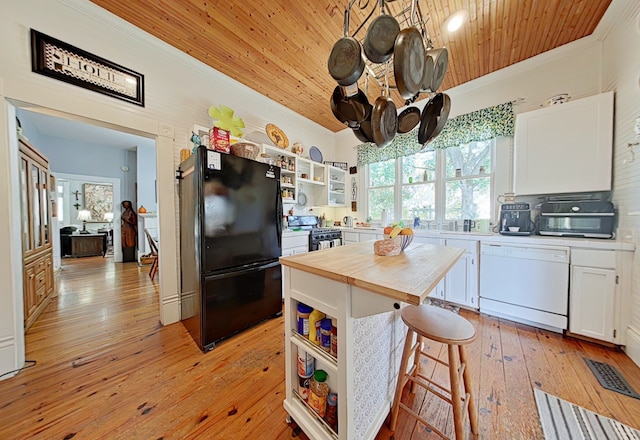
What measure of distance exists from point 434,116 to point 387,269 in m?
1.04

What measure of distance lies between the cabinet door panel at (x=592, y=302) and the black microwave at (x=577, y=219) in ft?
1.22

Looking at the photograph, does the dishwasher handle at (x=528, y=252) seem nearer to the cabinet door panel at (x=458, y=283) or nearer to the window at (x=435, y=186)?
the cabinet door panel at (x=458, y=283)

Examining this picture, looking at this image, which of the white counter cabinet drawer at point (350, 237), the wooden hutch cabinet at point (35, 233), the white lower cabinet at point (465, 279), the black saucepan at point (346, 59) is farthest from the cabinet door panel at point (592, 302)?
the wooden hutch cabinet at point (35, 233)

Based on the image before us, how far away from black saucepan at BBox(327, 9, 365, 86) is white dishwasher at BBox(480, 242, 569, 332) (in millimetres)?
2359

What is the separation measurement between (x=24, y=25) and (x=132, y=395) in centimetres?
275

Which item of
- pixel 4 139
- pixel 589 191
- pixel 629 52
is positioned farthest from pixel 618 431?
pixel 4 139

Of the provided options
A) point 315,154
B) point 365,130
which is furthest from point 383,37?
point 315,154

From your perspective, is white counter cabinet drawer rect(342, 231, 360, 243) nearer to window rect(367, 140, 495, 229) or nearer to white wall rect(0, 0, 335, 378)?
window rect(367, 140, 495, 229)

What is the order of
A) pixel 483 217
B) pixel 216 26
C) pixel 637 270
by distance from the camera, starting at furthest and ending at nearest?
pixel 483 217, pixel 216 26, pixel 637 270

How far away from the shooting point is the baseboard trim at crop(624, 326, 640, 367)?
162cm

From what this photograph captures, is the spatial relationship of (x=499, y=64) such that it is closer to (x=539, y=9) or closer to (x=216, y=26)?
(x=539, y=9)

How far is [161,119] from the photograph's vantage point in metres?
2.24

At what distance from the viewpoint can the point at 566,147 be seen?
2.12 metres

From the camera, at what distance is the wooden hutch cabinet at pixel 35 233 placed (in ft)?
7.00
